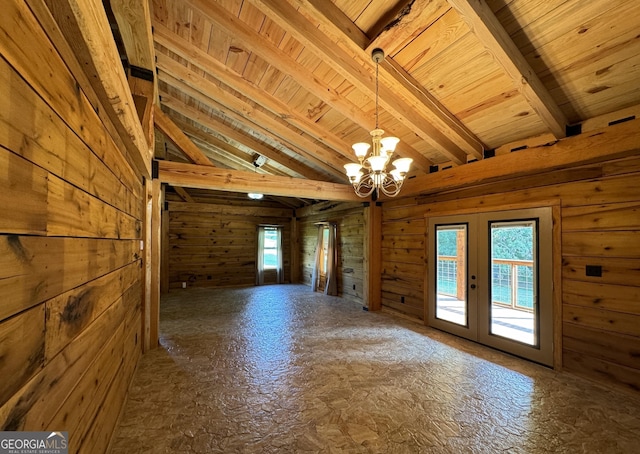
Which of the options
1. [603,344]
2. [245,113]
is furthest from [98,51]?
[603,344]

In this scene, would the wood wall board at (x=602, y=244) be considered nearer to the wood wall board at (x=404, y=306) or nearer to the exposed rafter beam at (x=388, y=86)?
the exposed rafter beam at (x=388, y=86)

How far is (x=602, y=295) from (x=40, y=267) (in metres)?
3.96

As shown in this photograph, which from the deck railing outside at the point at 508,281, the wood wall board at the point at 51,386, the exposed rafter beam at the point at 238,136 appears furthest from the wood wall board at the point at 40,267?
the deck railing outside at the point at 508,281

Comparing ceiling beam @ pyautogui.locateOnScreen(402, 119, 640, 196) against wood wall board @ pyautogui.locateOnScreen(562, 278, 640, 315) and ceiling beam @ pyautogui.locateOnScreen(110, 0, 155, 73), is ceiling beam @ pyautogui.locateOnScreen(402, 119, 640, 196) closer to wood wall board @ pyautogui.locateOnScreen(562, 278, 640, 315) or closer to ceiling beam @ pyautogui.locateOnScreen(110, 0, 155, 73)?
wood wall board @ pyautogui.locateOnScreen(562, 278, 640, 315)

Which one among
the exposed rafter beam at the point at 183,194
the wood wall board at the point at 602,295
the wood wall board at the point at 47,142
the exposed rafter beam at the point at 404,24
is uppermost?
the exposed rafter beam at the point at 404,24

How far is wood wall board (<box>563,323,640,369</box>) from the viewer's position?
239 cm

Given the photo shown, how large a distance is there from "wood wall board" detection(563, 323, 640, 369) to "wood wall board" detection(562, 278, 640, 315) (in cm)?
24

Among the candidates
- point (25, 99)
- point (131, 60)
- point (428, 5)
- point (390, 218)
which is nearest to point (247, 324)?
point (390, 218)

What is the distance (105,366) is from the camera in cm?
163

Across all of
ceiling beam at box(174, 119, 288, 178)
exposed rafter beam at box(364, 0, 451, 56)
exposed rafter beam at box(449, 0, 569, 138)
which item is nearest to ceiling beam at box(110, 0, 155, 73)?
exposed rafter beam at box(364, 0, 451, 56)

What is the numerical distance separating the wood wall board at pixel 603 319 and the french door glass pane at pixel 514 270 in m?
0.31

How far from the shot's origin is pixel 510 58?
2.02 meters

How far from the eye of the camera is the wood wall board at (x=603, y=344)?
2.39 metres

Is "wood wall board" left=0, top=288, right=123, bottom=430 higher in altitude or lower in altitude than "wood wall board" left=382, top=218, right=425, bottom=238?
lower
